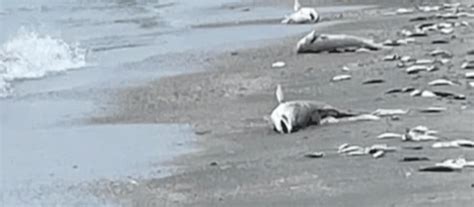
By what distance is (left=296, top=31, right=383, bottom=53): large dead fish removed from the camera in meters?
12.1

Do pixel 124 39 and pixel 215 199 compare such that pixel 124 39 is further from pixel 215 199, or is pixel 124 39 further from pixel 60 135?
pixel 215 199

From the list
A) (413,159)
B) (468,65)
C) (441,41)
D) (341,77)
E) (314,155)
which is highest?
(413,159)

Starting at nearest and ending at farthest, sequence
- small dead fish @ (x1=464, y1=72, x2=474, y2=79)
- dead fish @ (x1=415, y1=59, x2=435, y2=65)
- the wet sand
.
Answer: the wet sand → small dead fish @ (x1=464, y1=72, x2=474, y2=79) → dead fish @ (x1=415, y1=59, x2=435, y2=65)

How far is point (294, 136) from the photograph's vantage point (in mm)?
7449

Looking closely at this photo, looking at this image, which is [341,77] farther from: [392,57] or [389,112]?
[389,112]

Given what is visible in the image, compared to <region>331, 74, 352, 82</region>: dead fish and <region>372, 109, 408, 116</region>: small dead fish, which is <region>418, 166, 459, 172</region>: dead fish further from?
<region>331, 74, 352, 82</region>: dead fish

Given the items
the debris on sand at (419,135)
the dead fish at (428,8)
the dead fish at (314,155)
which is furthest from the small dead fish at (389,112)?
the dead fish at (428,8)

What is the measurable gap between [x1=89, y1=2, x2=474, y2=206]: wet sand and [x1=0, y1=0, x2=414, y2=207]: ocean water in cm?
26

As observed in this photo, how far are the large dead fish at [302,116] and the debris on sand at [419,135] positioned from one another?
717 millimetres

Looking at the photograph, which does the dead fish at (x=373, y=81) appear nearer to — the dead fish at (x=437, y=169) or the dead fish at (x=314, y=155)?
the dead fish at (x=314, y=155)

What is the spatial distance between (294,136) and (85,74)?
220 inches

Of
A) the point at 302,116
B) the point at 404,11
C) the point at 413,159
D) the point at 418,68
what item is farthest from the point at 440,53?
the point at 404,11

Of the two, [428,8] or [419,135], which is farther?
[428,8]

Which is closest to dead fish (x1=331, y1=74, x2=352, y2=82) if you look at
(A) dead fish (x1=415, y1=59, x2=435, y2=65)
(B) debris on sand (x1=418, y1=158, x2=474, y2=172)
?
(A) dead fish (x1=415, y1=59, x2=435, y2=65)
